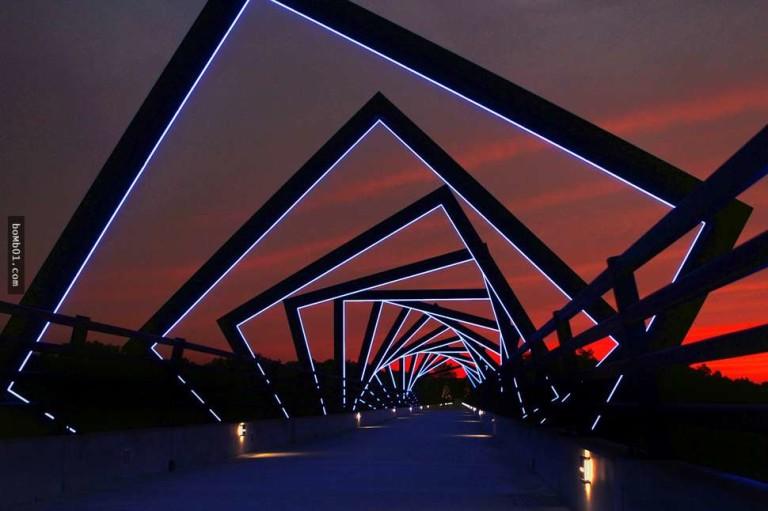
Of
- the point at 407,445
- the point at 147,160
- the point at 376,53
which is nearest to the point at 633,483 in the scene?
the point at 376,53

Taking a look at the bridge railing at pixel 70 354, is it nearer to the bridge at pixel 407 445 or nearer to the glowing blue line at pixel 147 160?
the bridge at pixel 407 445

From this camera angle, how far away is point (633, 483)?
243 inches

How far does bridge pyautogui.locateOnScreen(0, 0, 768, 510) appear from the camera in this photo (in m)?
5.47

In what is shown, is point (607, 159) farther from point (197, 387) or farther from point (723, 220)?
point (197, 387)

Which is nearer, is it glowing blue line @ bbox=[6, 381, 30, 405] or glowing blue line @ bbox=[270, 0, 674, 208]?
glowing blue line @ bbox=[6, 381, 30, 405]

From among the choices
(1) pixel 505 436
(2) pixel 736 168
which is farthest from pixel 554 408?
(1) pixel 505 436

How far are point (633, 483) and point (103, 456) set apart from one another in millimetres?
7638

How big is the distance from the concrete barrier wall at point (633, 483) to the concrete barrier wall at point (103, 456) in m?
5.30

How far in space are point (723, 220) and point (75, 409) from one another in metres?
7.31

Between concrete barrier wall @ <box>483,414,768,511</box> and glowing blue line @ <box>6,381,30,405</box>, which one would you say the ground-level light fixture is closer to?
concrete barrier wall @ <box>483,414,768,511</box>

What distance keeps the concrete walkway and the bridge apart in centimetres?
5

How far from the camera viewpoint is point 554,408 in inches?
455

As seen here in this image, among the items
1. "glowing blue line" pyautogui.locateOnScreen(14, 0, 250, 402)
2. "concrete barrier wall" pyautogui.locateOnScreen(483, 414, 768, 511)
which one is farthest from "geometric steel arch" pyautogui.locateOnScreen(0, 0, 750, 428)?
"concrete barrier wall" pyautogui.locateOnScreen(483, 414, 768, 511)

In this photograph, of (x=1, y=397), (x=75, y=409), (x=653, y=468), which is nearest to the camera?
(x=653, y=468)
